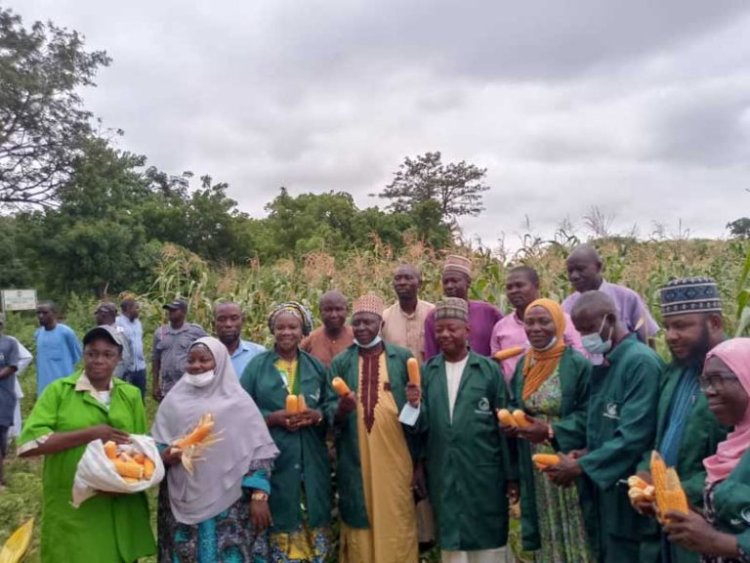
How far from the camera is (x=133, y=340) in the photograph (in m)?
9.06

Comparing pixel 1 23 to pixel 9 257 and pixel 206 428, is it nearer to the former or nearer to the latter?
pixel 9 257

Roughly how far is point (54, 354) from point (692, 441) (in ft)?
25.3

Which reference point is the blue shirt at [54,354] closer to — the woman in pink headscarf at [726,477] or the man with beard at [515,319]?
the man with beard at [515,319]

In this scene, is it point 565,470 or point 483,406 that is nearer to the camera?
point 565,470

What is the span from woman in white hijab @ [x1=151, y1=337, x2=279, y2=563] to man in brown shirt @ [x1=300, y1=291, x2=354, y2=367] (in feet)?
3.47

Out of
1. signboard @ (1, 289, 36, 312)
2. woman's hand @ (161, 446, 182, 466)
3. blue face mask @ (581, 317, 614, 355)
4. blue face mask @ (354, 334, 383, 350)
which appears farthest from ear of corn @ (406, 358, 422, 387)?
signboard @ (1, 289, 36, 312)

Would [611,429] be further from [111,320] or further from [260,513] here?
[111,320]

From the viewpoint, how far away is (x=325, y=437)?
153 inches

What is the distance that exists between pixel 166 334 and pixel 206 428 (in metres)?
4.30

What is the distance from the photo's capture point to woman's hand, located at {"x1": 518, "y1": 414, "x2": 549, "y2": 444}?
3215mm

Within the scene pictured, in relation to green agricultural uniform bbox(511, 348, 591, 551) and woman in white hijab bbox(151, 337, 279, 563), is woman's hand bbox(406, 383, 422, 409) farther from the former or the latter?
woman in white hijab bbox(151, 337, 279, 563)

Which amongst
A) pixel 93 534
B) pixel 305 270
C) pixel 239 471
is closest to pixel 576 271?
pixel 239 471

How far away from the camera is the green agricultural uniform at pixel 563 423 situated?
3223mm

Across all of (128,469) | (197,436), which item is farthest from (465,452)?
A: (128,469)
